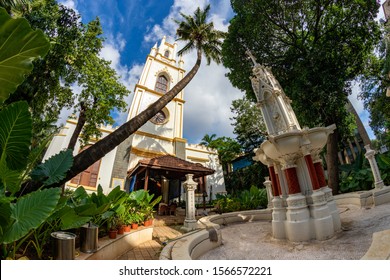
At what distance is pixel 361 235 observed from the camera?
429 centimetres

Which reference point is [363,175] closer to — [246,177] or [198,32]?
[246,177]

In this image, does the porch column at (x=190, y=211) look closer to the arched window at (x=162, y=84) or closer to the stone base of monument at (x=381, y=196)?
the stone base of monument at (x=381, y=196)

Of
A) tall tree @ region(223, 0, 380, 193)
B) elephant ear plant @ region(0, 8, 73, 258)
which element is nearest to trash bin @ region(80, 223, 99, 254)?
elephant ear plant @ region(0, 8, 73, 258)

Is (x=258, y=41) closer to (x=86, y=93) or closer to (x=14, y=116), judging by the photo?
(x=86, y=93)

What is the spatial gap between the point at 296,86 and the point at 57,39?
467 inches

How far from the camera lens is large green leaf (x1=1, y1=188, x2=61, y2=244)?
1.96 metres

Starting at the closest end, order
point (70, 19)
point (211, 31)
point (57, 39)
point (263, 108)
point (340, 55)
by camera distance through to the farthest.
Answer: point (263, 108) < point (57, 39) < point (70, 19) < point (340, 55) < point (211, 31)

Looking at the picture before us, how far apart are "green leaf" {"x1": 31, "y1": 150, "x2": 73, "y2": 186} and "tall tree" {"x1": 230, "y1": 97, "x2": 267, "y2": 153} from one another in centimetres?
1752

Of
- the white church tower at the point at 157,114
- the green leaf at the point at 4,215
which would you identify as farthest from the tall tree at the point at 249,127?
the green leaf at the point at 4,215

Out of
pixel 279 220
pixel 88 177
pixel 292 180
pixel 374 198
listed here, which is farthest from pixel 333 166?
pixel 88 177

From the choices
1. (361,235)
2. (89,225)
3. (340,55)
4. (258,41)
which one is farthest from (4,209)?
(340,55)

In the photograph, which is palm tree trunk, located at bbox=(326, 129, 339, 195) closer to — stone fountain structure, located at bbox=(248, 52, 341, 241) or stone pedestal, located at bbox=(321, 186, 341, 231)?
stone fountain structure, located at bbox=(248, 52, 341, 241)

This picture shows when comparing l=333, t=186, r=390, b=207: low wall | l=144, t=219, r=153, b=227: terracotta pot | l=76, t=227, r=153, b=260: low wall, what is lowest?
l=76, t=227, r=153, b=260: low wall

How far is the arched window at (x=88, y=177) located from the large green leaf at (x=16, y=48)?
12.2 meters
